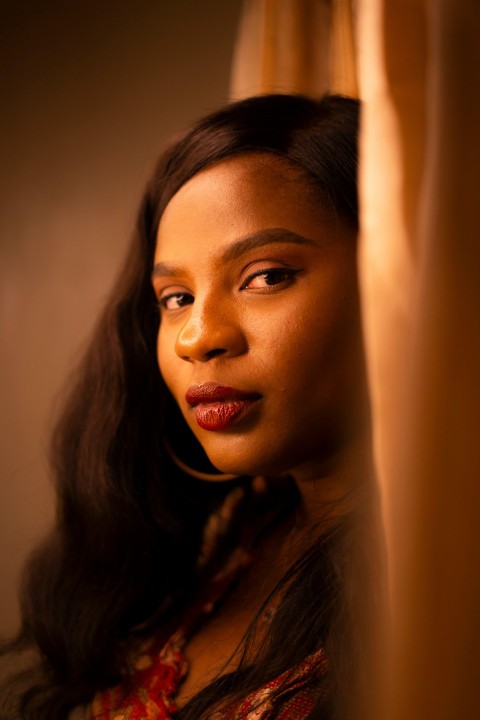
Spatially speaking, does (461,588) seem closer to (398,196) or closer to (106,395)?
(398,196)

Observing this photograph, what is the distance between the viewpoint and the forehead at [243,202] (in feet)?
2.01

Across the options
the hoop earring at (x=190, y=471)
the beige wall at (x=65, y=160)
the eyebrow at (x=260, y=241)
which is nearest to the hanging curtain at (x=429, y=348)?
the eyebrow at (x=260, y=241)

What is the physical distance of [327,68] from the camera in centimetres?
96

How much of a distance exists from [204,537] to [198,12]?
1.02 metres

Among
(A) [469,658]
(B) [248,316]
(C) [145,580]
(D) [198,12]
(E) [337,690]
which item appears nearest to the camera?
(A) [469,658]

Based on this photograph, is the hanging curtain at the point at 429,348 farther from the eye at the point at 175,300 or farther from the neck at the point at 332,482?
the eye at the point at 175,300

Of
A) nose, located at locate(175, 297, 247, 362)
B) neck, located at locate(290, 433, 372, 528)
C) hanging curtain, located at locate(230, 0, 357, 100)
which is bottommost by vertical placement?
neck, located at locate(290, 433, 372, 528)

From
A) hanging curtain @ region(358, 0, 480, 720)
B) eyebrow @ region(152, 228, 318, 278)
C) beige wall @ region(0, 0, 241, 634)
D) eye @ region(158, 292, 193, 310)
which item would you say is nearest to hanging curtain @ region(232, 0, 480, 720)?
hanging curtain @ region(358, 0, 480, 720)

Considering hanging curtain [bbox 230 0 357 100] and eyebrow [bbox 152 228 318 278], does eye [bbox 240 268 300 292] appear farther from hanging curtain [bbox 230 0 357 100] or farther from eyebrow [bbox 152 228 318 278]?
hanging curtain [bbox 230 0 357 100]

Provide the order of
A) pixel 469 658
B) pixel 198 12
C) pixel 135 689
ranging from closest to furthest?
pixel 469 658, pixel 135 689, pixel 198 12

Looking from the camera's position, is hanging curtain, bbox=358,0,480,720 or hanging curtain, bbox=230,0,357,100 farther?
hanging curtain, bbox=230,0,357,100

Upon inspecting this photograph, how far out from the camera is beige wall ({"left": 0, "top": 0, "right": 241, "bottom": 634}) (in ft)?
3.74

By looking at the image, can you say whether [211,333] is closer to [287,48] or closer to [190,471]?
[190,471]

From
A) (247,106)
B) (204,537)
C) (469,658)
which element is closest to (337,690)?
(469,658)
